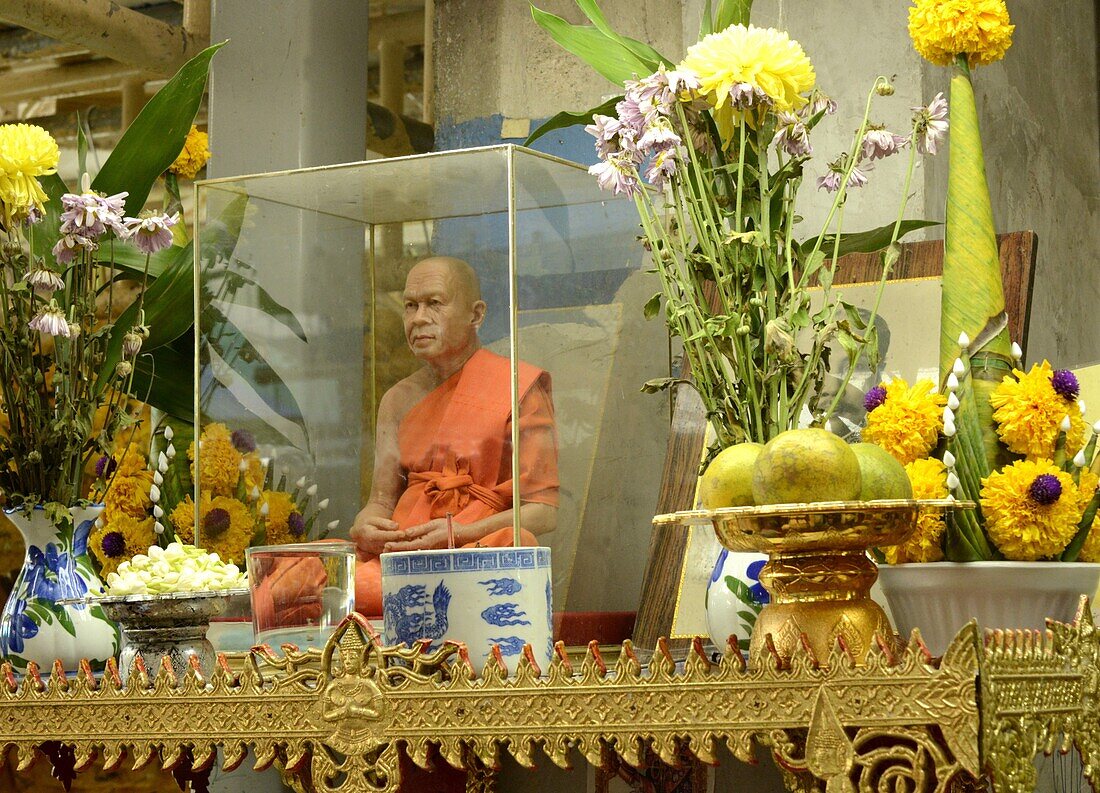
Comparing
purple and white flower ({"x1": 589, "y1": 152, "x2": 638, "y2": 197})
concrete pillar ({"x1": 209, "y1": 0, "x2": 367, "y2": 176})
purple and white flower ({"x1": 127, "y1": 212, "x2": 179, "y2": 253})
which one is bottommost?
purple and white flower ({"x1": 127, "y1": 212, "x2": 179, "y2": 253})

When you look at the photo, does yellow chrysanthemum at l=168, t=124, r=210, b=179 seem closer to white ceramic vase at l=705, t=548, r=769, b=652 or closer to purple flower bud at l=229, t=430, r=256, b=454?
purple flower bud at l=229, t=430, r=256, b=454

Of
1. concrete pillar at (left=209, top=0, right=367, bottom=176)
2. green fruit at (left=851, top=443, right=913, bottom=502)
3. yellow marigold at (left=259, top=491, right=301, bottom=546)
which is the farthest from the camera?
concrete pillar at (left=209, top=0, right=367, bottom=176)

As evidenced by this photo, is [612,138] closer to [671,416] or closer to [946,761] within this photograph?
[671,416]

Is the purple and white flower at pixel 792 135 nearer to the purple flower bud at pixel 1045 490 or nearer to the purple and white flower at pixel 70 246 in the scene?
the purple flower bud at pixel 1045 490

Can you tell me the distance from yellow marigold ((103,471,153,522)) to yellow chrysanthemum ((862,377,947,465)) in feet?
2.53

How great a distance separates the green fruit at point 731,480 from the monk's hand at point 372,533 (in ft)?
1.23

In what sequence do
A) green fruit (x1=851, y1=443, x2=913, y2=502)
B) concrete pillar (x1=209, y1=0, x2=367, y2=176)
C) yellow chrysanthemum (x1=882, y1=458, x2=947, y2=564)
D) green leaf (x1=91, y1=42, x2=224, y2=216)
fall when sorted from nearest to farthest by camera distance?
green fruit (x1=851, y1=443, x2=913, y2=502)
yellow chrysanthemum (x1=882, y1=458, x2=947, y2=564)
green leaf (x1=91, y1=42, x2=224, y2=216)
concrete pillar (x1=209, y1=0, x2=367, y2=176)

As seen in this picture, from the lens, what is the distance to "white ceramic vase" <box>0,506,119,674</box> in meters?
1.17

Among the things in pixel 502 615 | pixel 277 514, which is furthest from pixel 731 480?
pixel 277 514

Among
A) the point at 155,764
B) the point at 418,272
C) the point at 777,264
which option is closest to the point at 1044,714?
the point at 777,264

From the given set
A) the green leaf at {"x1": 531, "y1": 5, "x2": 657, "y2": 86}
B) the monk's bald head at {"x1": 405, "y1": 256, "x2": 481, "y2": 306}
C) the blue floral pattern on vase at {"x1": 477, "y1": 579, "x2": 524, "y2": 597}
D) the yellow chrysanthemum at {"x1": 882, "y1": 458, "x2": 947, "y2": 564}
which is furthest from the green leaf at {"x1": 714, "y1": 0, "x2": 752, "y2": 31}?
the blue floral pattern on vase at {"x1": 477, "y1": 579, "x2": 524, "y2": 597}

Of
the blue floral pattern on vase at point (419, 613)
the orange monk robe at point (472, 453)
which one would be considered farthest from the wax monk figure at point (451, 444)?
the blue floral pattern on vase at point (419, 613)

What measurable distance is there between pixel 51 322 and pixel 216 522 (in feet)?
0.79

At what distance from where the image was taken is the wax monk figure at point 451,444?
1154mm
